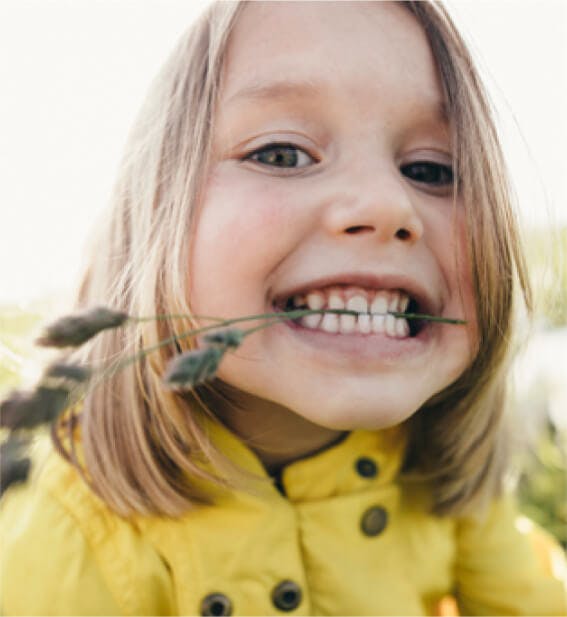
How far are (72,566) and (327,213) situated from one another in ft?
2.61

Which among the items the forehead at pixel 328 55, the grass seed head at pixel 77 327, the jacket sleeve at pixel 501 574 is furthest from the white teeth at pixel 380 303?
the jacket sleeve at pixel 501 574

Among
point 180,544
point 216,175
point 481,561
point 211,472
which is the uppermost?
point 216,175

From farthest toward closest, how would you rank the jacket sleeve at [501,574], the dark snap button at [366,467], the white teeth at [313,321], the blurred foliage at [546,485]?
the blurred foliage at [546,485], the jacket sleeve at [501,574], the dark snap button at [366,467], the white teeth at [313,321]

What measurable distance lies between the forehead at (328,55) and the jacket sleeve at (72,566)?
0.86 meters

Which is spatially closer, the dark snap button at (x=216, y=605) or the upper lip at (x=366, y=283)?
the upper lip at (x=366, y=283)

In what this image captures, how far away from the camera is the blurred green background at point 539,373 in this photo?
61.5 inches

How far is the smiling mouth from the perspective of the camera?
4.25ft

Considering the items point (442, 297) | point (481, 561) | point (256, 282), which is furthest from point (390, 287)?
point (481, 561)

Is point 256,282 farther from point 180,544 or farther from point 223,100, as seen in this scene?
point 180,544

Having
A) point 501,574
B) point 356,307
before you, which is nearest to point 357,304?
point 356,307

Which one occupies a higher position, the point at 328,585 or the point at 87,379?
the point at 87,379

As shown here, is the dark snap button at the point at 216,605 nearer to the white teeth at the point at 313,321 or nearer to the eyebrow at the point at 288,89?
the white teeth at the point at 313,321

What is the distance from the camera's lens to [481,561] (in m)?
1.80

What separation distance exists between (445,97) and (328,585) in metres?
1.05
